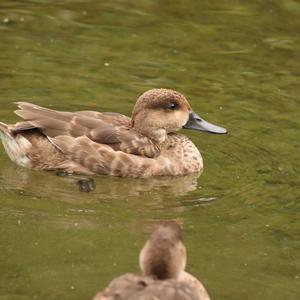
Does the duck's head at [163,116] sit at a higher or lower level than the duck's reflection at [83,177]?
higher

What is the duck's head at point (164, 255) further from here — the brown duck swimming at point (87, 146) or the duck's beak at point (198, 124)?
the duck's beak at point (198, 124)

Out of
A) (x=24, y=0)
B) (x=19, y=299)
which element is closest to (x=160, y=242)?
(x=19, y=299)

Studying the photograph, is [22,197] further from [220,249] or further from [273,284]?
[273,284]

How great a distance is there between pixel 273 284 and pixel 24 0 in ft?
24.6

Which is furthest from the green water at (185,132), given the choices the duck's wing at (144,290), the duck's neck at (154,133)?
the duck's wing at (144,290)

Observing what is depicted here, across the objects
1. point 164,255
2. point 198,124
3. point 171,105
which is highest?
point 164,255

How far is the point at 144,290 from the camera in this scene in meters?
7.04

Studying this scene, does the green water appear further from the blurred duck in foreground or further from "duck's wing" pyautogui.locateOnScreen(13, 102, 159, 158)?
the blurred duck in foreground

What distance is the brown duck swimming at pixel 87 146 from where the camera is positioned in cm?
1077

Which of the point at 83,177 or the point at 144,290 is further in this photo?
the point at 83,177

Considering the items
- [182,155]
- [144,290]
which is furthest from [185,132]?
[144,290]

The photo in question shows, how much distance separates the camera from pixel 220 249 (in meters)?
9.02

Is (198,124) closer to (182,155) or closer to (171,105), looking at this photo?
(171,105)

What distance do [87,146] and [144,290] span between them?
388 centimetres
